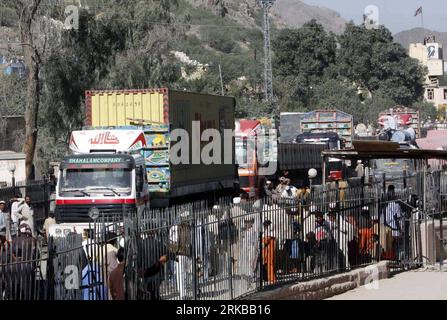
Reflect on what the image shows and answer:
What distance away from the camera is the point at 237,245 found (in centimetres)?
1535

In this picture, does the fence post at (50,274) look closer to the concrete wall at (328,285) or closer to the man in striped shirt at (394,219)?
the concrete wall at (328,285)

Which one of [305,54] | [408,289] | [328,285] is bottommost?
[408,289]

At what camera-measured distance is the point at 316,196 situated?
18.0m

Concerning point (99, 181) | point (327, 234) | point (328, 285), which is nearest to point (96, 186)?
point (99, 181)

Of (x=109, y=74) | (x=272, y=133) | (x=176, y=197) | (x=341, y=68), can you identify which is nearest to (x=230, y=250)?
(x=176, y=197)

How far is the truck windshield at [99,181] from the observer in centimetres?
2359

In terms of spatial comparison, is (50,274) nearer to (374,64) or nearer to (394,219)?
(394,219)

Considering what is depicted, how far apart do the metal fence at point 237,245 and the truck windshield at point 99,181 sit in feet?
20.4

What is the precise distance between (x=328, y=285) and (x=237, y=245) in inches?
106

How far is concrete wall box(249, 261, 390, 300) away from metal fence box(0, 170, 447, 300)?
11.0 inches

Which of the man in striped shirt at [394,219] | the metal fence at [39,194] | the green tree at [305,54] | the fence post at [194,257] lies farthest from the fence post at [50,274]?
the green tree at [305,54]

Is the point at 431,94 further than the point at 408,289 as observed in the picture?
Yes

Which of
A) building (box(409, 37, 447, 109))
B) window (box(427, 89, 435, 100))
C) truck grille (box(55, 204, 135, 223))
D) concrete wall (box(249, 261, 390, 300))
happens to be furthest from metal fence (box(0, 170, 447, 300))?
window (box(427, 89, 435, 100))
